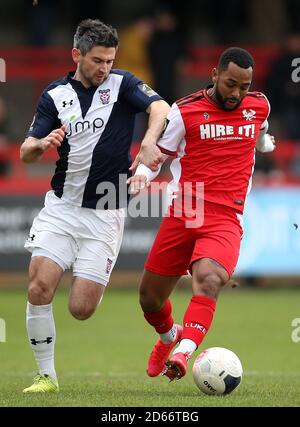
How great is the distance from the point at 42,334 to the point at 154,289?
40.3 inches

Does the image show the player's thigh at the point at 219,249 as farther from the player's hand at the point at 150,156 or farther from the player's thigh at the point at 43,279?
the player's thigh at the point at 43,279

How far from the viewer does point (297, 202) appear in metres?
17.5

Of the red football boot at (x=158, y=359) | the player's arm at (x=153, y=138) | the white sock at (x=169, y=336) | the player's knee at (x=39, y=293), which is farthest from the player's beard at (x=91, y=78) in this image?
the red football boot at (x=158, y=359)

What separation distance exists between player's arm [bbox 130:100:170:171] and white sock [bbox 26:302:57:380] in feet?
4.45

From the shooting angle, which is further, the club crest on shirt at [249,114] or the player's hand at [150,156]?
the club crest on shirt at [249,114]

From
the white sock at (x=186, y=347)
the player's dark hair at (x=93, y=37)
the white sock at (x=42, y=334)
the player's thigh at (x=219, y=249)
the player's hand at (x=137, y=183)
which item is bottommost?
the white sock at (x=186, y=347)

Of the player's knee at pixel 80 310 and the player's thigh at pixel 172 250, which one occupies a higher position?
the player's thigh at pixel 172 250

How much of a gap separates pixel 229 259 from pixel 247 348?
14.9ft

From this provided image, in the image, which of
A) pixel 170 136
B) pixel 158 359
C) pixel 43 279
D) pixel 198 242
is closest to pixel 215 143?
pixel 170 136

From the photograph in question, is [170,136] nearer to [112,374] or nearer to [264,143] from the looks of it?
[264,143]

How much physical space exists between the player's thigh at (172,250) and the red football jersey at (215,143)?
1.08 ft

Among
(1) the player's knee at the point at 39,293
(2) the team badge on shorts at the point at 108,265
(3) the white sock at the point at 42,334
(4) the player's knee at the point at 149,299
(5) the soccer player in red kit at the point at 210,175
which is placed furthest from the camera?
(4) the player's knee at the point at 149,299

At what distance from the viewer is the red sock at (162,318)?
9.37 meters
